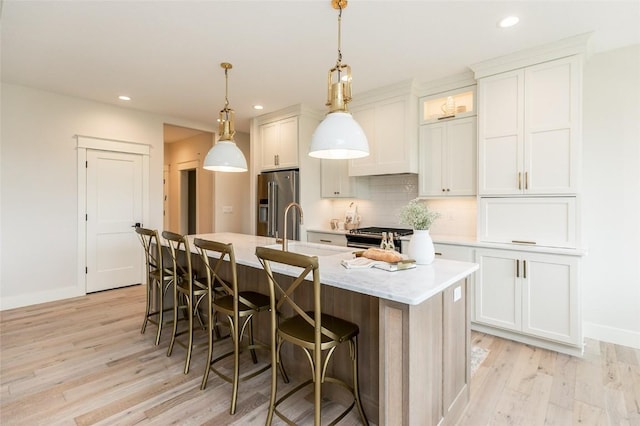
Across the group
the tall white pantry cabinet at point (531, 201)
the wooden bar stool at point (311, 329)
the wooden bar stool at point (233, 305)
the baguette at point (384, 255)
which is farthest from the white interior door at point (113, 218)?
the tall white pantry cabinet at point (531, 201)

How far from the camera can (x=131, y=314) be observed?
12.0 feet

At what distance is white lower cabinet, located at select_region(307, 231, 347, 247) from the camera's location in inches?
165

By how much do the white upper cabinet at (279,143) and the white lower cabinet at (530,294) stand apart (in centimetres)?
281

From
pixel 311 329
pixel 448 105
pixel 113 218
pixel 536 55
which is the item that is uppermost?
pixel 536 55

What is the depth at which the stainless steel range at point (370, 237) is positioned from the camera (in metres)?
3.71

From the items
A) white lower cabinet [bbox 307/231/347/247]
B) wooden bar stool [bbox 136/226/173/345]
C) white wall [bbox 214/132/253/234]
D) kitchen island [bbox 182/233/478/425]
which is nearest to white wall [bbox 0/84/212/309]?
wooden bar stool [bbox 136/226/173/345]

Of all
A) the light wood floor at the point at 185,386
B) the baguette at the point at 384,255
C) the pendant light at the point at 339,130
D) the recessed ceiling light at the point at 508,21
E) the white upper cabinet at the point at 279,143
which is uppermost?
the recessed ceiling light at the point at 508,21

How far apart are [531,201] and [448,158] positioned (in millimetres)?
964

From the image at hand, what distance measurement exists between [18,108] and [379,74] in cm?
431

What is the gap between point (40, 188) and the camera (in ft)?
13.3

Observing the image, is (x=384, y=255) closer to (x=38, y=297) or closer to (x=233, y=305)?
(x=233, y=305)

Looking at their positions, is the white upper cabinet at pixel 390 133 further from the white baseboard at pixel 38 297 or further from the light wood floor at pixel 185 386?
the white baseboard at pixel 38 297

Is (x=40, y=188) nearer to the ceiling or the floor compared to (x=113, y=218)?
nearer to the ceiling

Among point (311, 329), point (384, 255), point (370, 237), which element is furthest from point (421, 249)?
point (370, 237)
